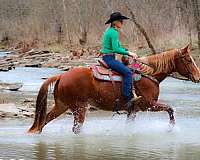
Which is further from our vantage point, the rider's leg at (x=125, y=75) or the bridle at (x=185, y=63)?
the bridle at (x=185, y=63)

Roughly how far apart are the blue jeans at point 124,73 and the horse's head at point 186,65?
119cm

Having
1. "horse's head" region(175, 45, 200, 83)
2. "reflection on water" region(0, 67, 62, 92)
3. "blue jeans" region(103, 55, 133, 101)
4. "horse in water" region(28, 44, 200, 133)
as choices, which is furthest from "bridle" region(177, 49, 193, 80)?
"reflection on water" region(0, 67, 62, 92)

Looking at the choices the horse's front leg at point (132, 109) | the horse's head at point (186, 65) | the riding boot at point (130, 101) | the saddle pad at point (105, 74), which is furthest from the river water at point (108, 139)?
the horse's head at point (186, 65)

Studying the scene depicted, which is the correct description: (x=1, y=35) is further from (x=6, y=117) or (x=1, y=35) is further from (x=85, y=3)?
(x=6, y=117)

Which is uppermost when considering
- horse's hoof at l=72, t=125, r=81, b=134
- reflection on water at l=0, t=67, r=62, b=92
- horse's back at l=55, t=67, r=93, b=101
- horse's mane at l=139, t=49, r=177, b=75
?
horse's mane at l=139, t=49, r=177, b=75

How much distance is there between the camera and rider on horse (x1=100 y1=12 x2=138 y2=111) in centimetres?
1078

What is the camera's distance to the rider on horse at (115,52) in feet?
35.4

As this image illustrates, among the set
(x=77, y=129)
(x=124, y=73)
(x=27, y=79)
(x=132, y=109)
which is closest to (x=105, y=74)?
(x=124, y=73)

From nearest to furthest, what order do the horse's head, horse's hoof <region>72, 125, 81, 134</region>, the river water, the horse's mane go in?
the river water
horse's hoof <region>72, 125, 81, 134</region>
the horse's mane
the horse's head

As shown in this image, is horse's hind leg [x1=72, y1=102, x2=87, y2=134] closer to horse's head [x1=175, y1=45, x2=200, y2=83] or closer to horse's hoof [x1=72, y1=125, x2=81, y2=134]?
horse's hoof [x1=72, y1=125, x2=81, y2=134]

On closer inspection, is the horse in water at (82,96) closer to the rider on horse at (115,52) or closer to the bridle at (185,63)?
the rider on horse at (115,52)

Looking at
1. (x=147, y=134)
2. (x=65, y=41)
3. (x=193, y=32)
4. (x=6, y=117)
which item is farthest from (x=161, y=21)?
(x=147, y=134)

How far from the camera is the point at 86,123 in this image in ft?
40.9

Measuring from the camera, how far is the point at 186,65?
11.5 meters
